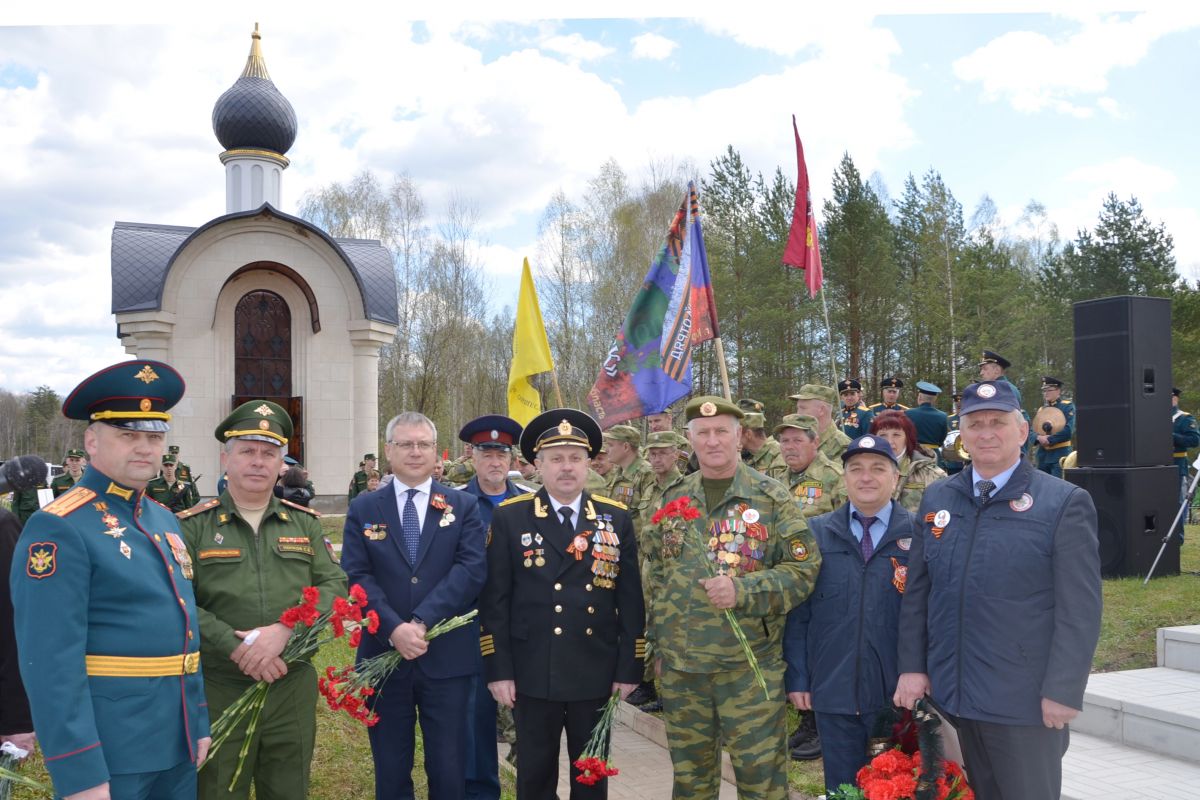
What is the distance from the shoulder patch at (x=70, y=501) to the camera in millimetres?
2969

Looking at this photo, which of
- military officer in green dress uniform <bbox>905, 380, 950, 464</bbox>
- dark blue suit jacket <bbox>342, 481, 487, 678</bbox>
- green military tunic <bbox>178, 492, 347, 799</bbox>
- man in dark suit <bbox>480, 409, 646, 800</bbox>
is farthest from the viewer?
military officer in green dress uniform <bbox>905, 380, 950, 464</bbox>

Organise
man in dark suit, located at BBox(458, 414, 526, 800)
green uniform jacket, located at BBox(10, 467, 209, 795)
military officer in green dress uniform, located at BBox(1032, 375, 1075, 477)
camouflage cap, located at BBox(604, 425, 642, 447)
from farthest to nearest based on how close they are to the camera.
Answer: military officer in green dress uniform, located at BBox(1032, 375, 1075, 477)
camouflage cap, located at BBox(604, 425, 642, 447)
man in dark suit, located at BBox(458, 414, 526, 800)
green uniform jacket, located at BBox(10, 467, 209, 795)

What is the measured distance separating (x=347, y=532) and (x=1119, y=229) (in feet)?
116

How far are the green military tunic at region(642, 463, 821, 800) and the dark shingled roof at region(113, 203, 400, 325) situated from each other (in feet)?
60.8

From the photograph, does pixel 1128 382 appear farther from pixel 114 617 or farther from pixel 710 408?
pixel 114 617

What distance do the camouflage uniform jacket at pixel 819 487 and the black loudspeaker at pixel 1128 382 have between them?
195 inches

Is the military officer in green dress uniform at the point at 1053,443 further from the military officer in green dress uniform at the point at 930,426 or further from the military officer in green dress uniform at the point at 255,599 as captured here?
the military officer in green dress uniform at the point at 255,599

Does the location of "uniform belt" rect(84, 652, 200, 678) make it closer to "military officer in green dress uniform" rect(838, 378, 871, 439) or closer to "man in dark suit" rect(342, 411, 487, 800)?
"man in dark suit" rect(342, 411, 487, 800)

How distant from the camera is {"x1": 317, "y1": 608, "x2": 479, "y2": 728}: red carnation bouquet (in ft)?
12.2

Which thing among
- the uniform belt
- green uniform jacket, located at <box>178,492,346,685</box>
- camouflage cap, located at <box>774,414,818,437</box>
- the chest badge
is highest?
camouflage cap, located at <box>774,414,818,437</box>

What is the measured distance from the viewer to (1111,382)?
9.16m

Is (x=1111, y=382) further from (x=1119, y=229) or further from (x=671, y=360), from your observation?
(x=1119, y=229)

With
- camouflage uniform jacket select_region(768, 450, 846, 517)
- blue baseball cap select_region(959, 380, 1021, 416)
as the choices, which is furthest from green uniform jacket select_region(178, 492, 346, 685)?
camouflage uniform jacket select_region(768, 450, 846, 517)

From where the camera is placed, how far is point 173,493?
13.6 meters
